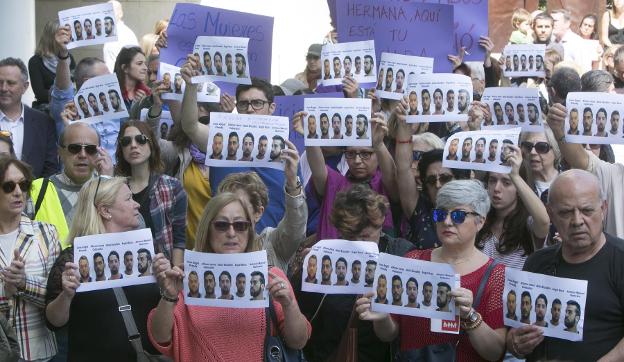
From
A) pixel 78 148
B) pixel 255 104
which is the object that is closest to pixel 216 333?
pixel 78 148

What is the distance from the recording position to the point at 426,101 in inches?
336

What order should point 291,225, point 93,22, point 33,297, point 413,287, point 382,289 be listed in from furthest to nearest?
1. point 93,22
2. point 291,225
3. point 33,297
4. point 382,289
5. point 413,287

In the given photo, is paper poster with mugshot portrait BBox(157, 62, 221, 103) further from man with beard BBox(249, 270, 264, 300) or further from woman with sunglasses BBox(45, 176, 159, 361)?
man with beard BBox(249, 270, 264, 300)

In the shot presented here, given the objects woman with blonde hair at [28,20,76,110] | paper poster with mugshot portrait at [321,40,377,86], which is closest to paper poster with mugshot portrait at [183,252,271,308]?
paper poster with mugshot portrait at [321,40,377,86]

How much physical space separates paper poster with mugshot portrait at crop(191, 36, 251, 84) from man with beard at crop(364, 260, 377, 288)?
2.61 meters

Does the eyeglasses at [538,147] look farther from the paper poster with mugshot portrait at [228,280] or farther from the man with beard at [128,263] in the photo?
the man with beard at [128,263]

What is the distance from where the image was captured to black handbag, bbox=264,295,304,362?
6.46 m

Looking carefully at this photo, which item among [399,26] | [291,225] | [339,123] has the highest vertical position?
[399,26]

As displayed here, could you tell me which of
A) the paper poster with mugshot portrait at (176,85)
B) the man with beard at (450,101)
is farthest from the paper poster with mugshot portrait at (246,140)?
the paper poster with mugshot portrait at (176,85)

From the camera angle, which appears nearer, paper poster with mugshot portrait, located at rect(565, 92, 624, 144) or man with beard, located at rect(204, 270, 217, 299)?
man with beard, located at rect(204, 270, 217, 299)

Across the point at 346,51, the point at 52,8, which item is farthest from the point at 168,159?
the point at 52,8

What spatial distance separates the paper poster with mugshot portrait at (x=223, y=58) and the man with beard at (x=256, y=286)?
2.92 m

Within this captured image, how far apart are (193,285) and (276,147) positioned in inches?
73.5

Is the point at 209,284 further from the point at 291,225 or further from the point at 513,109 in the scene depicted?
the point at 513,109
